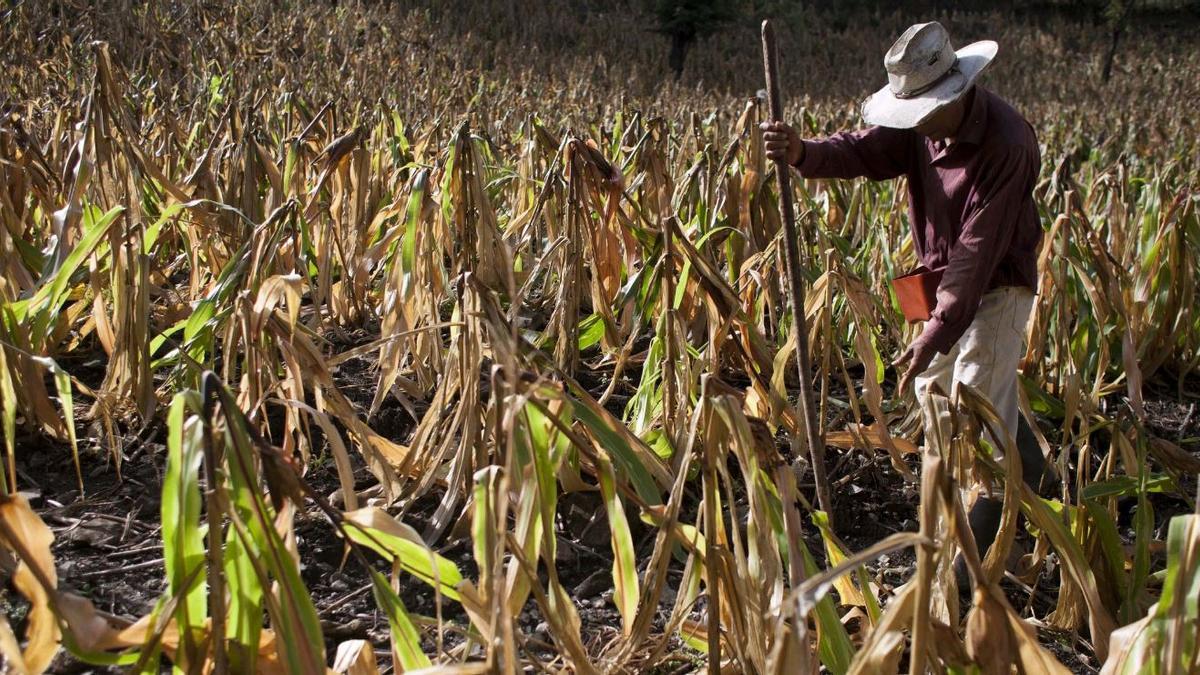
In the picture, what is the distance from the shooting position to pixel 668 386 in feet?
5.61

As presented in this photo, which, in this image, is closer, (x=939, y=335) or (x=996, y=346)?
(x=939, y=335)

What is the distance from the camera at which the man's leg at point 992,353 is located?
1.84 meters

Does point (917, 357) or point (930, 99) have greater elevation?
point (930, 99)

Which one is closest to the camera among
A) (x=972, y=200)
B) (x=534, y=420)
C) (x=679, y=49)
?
(x=534, y=420)

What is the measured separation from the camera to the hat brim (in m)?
1.64

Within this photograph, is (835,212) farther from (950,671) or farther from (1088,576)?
(950,671)

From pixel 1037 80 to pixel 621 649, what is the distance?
10.8 metres

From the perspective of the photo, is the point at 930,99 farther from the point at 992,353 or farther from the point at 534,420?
the point at 534,420

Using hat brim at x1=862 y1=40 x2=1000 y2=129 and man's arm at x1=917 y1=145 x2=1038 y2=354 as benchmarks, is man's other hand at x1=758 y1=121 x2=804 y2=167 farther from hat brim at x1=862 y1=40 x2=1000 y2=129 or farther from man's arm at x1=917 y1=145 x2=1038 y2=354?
man's arm at x1=917 y1=145 x2=1038 y2=354

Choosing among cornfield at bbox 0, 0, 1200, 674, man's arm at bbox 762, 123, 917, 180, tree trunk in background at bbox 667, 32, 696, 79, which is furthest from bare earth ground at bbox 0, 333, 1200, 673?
tree trunk in background at bbox 667, 32, 696, 79

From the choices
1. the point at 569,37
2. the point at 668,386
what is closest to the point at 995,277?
the point at 668,386

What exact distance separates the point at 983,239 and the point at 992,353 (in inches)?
11.0

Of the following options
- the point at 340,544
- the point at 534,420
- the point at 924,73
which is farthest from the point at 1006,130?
the point at 340,544

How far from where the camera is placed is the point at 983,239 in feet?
5.49
